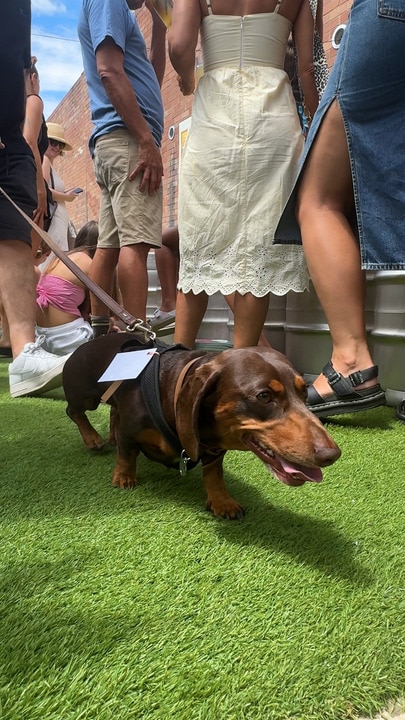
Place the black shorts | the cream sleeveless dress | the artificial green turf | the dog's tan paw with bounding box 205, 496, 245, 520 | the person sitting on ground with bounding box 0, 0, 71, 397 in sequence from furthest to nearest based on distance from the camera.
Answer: the black shorts
the person sitting on ground with bounding box 0, 0, 71, 397
the cream sleeveless dress
the dog's tan paw with bounding box 205, 496, 245, 520
the artificial green turf

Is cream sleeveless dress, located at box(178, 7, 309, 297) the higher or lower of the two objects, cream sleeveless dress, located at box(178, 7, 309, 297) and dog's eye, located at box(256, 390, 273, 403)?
the higher

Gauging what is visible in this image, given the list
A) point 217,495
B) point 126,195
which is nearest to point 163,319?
point 126,195

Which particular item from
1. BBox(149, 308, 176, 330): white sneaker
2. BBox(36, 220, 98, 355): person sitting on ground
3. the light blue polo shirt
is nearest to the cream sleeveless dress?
the light blue polo shirt

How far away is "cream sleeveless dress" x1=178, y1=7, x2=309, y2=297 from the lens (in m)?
2.10

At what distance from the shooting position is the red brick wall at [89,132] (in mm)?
8070

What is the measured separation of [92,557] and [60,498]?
1.11ft

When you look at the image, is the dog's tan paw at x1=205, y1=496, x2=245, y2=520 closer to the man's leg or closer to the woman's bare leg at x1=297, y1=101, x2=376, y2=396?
the woman's bare leg at x1=297, y1=101, x2=376, y2=396

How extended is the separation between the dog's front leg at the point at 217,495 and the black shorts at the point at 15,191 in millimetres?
1611

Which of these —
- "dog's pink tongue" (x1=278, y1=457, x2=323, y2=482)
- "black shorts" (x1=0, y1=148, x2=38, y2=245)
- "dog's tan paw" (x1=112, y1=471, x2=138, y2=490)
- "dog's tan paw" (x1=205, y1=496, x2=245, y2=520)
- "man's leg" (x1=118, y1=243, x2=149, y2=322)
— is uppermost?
"black shorts" (x1=0, y1=148, x2=38, y2=245)

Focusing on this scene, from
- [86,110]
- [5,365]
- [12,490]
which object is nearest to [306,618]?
[12,490]

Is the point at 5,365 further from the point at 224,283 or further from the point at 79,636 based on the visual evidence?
the point at 79,636

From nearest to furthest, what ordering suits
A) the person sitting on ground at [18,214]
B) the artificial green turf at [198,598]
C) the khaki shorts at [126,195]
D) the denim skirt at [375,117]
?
1. the artificial green turf at [198,598]
2. the denim skirt at [375,117]
3. the person sitting on ground at [18,214]
4. the khaki shorts at [126,195]

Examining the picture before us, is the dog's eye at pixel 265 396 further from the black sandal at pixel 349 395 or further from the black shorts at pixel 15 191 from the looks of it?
the black shorts at pixel 15 191

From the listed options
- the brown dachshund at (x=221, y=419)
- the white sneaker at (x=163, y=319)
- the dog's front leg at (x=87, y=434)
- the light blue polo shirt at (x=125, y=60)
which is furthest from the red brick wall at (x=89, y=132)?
the brown dachshund at (x=221, y=419)
